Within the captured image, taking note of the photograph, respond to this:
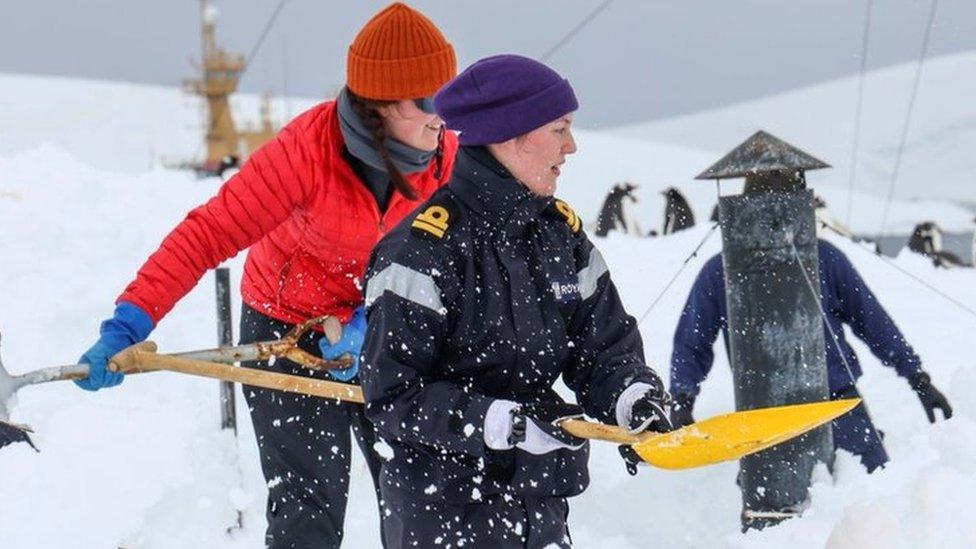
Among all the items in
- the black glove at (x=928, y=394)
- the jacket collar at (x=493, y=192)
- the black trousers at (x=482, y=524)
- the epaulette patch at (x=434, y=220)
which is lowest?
the black trousers at (x=482, y=524)

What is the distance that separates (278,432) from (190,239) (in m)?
0.64

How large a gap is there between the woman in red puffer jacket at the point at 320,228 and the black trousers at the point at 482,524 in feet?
2.87

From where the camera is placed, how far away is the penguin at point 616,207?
52.1 feet

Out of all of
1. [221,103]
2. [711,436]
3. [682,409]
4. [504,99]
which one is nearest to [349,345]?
[504,99]

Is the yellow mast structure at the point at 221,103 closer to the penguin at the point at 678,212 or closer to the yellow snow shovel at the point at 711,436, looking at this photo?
the penguin at the point at 678,212

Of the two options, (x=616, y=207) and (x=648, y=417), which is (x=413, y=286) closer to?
(x=648, y=417)

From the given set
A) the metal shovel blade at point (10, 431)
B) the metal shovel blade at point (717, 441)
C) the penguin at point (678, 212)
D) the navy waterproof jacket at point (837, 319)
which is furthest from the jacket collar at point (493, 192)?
the penguin at point (678, 212)

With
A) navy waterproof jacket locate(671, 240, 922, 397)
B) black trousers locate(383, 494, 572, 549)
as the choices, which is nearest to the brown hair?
black trousers locate(383, 494, 572, 549)

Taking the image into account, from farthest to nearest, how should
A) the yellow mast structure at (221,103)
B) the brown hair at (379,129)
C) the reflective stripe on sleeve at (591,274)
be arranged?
the yellow mast structure at (221,103) < the brown hair at (379,129) < the reflective stripe on sleeve at (591,274)

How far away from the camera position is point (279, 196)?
350 centimetres

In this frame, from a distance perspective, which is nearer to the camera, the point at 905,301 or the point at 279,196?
the point at 279,196

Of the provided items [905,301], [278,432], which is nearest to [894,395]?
[905,301]

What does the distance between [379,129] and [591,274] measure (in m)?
0.85

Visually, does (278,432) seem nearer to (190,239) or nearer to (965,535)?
(190,239)
